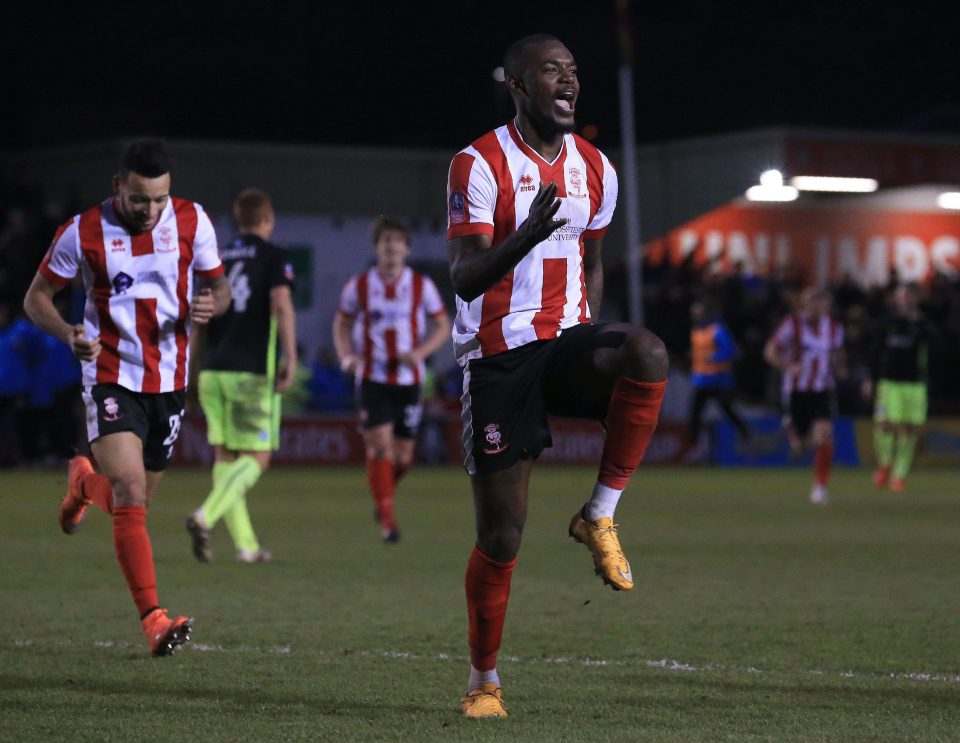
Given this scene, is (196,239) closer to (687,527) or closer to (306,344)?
(687,527)

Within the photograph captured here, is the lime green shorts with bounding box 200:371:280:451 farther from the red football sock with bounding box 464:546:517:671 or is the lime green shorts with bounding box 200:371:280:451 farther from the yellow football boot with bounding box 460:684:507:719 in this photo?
the yellow football boot with bounding box 460:684:507:719

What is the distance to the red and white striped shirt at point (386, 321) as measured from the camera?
12570mm

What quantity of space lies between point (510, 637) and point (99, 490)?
6.34 ft

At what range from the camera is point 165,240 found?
7055 millimetres

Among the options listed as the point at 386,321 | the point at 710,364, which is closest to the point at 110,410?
the point at 386,321

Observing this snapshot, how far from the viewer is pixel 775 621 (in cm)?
790

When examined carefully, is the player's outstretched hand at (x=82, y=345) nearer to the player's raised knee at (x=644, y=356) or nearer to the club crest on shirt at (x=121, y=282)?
the club crest on shirt at (x=121, y=282)

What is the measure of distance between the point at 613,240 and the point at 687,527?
1988cm

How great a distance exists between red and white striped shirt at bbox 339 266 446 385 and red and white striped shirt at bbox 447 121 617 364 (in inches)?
274

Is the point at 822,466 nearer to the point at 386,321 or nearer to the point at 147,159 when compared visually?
the point at 386,321

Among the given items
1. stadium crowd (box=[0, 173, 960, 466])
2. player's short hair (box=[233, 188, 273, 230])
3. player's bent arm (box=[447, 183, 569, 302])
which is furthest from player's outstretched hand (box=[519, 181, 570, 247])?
stadium crowd (box=[0, 173, 960, 466])

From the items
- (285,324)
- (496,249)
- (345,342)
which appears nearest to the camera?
(496,249)

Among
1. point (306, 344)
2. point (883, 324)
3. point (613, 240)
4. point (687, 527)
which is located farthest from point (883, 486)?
point (613, 240)

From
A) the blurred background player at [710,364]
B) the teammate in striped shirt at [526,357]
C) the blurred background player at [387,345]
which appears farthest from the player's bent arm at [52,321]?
the blurred background player at [710,364]
